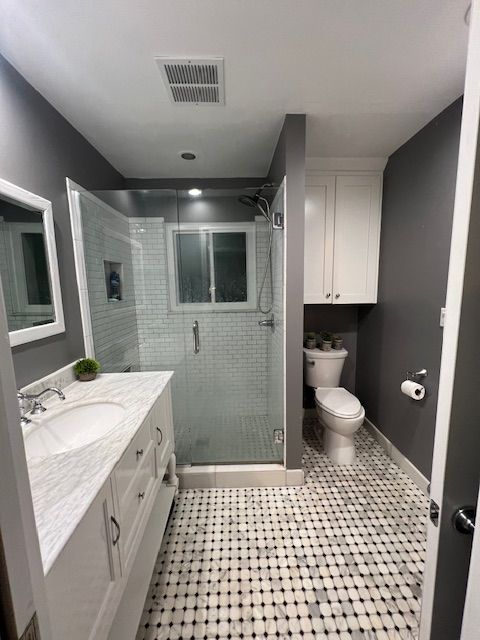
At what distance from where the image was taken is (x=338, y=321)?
105 inches

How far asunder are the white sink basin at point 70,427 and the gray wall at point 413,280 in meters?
1.94

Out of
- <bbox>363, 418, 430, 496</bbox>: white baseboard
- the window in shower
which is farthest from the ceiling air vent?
<bbox>363, 418, 430, 496</bbox>: white baseboard

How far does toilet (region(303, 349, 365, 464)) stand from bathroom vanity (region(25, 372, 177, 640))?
128 cm

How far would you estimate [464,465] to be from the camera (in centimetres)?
57

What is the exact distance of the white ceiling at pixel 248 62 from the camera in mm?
1014

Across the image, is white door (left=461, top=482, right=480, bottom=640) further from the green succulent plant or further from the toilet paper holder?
the green succulent plant

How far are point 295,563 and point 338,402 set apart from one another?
110 centimetres

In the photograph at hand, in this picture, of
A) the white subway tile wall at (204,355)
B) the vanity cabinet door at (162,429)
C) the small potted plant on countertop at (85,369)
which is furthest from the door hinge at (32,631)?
the white subway tile wall at (204,355)

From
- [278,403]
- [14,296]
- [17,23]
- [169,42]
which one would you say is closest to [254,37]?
[169,42]

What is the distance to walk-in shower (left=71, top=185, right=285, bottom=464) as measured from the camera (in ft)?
6.93

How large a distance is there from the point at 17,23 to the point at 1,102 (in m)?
0.31

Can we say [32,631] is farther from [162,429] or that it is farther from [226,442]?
[226,442]

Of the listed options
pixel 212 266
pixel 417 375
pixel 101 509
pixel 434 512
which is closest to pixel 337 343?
pixel 417 375

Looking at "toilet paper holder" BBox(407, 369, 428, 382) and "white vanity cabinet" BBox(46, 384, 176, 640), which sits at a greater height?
"toilet paper holder" BBox(407, 369, 428, 382)
